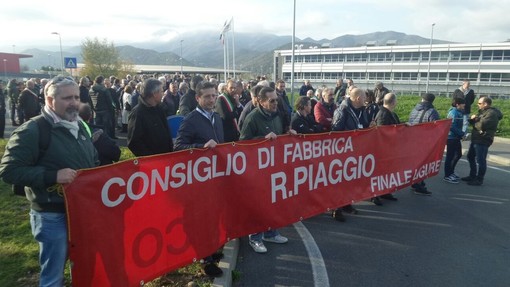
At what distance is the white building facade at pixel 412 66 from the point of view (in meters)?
56.5

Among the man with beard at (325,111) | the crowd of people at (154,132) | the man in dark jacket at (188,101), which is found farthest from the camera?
the man in dark jacket at (188,101)

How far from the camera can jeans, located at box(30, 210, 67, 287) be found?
2.84 metres

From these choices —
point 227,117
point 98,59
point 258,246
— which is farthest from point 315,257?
point 98,59

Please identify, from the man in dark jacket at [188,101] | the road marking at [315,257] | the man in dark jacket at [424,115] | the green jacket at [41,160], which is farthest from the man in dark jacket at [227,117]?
the green jacket at [41,160]

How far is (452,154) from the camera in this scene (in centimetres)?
823

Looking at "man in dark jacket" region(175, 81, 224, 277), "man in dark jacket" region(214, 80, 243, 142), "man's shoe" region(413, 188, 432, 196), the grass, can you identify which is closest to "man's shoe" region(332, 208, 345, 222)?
"man in dark jacket" region(214, 80, 243, 142)

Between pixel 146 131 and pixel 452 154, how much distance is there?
264 inches

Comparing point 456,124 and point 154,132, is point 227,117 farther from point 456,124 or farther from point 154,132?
point 456,124

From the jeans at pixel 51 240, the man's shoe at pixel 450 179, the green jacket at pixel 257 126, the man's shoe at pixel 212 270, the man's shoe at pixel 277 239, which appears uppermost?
the green jacket at pixel 257 126

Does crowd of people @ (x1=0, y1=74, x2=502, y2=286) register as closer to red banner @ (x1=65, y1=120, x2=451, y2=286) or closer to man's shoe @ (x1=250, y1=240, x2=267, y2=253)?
man's shoe @ (x1=250, y1=240, x2=267, y2=253)

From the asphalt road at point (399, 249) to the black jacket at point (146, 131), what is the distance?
5.50ft

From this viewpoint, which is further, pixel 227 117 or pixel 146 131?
pixel 227 117

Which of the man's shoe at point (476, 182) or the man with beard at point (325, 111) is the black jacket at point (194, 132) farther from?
the man's shoe at point (476, 182)

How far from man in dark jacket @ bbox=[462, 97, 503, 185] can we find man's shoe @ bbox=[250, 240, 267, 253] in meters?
5.28
